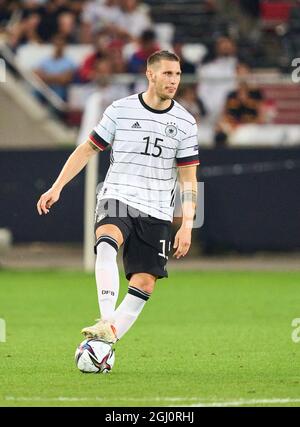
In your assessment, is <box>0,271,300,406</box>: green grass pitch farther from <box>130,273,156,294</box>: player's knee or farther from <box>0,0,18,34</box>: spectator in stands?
<box>0,0,18,34</box>: spectator in stands

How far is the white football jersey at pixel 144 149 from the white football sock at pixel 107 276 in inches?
14.3

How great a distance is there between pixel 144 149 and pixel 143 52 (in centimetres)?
1270

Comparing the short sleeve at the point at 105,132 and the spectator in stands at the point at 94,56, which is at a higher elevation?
the spectator in stands at the point at 94,56

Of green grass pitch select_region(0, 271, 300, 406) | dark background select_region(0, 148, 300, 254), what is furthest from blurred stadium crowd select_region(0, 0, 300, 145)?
green grass pitch select_region(0, 271, 300, 406)

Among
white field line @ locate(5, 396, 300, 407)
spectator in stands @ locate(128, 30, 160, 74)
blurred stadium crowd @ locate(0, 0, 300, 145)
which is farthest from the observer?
spectator in stands @ locate(128, 30, 160, 74)

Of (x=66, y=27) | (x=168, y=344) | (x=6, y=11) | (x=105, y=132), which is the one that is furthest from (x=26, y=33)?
(x=105, y=132)

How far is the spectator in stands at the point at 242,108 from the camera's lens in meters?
19.4

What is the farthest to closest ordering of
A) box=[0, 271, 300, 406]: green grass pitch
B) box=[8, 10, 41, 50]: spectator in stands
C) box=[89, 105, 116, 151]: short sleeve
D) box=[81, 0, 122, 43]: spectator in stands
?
box=[81, 0, 122, 43]: spectator in stands, box=[8, 10, 41, 50]: spectator in stands, box=[89, 105, 116, 151]: short sleeve, box=[0, 271, 300, 406]: green grass pitch

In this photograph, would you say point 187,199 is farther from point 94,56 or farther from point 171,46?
point 171,46

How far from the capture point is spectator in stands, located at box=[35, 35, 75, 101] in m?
20.8

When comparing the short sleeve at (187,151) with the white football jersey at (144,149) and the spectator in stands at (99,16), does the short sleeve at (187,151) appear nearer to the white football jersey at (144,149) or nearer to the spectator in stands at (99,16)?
the white football jersey at (144,149)

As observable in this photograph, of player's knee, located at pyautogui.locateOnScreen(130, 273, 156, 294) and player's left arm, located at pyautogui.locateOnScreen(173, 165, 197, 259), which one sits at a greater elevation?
player's left arm, located at pyautogui.locateOnScreen(173, 165, 197, 259)

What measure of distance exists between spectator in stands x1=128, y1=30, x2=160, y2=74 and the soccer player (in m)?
12.1

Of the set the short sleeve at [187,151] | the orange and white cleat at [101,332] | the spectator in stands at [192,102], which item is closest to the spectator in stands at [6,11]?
the spectator in stands at [192,102]
